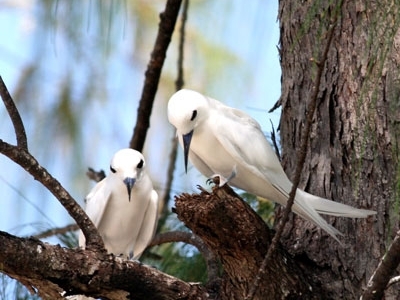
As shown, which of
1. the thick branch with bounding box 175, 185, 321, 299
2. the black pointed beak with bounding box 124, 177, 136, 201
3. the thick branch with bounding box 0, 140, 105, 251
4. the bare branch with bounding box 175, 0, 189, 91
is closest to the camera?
the thick branch with bounding box 0, 140, 105, 251

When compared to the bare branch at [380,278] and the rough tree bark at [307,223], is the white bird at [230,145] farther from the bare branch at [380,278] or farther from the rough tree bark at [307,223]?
the bare branch at [380,278]

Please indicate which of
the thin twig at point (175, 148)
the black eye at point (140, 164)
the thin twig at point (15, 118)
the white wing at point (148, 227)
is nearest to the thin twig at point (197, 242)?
the white wing at point (148, 227)

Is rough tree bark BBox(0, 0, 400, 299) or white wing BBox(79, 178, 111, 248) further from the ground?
white wing BBox(79, 178, 111, 248)

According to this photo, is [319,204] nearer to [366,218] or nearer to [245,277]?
[366,218]

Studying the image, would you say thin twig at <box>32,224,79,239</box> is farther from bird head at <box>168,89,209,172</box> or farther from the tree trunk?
the tree trunk

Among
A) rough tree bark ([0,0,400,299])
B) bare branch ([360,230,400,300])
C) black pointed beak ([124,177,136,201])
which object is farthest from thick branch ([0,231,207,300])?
black pointed beak ([124,177,136,201])

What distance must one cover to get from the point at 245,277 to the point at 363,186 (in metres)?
0.39

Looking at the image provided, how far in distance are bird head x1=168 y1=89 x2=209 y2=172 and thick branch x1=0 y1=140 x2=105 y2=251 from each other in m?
0.42

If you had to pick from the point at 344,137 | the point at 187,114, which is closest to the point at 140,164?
the point at 187,114

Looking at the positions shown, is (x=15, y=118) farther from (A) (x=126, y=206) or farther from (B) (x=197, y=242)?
(A) (x=126, y=206)

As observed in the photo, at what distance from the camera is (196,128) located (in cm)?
238

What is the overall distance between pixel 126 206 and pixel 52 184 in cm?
99

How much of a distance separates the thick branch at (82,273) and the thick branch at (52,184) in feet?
0.16

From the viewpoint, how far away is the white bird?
2.29 m
